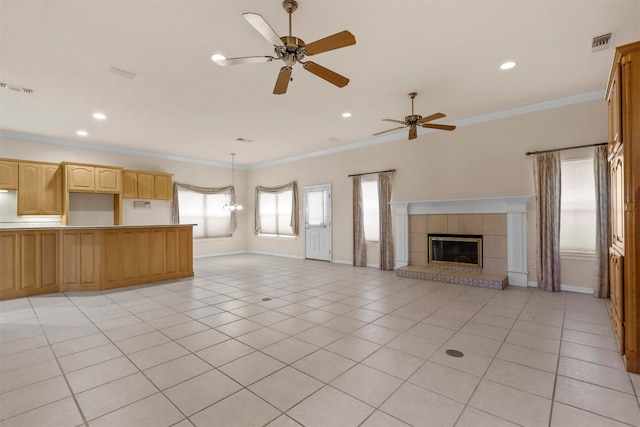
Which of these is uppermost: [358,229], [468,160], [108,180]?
[468,160]

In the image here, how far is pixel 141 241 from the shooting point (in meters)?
5.54

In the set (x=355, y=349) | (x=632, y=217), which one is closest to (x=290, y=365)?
(x=355, y=349)

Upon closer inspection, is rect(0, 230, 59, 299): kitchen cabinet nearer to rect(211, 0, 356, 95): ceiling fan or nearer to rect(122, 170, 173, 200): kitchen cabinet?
rect(122, 170, 173, 200): kitchen cabinet

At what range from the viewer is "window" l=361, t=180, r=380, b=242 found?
7.17 metres

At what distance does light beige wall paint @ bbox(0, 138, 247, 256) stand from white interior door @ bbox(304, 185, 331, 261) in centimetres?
290

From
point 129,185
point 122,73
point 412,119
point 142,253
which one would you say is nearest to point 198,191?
point 129,185

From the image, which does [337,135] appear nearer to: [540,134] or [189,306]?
[540,134]

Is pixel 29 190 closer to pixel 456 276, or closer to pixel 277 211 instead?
pixel 277 211

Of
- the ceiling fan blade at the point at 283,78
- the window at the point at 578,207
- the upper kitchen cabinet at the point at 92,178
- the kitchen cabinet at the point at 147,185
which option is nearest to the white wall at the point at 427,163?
the window at the point at 578,207

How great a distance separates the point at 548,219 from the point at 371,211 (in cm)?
348

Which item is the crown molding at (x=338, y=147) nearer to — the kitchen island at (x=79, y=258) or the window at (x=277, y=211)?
the window at (x=277, y=211)

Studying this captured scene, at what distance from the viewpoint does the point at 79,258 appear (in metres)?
5.00

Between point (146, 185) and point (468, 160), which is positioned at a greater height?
point (468, 160)

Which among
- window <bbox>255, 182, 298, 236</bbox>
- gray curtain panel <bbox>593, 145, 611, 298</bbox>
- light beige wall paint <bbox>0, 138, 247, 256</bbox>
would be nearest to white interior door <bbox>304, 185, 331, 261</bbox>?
window <bbox>255, 182, 298, 236</bbox>
